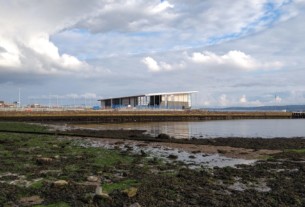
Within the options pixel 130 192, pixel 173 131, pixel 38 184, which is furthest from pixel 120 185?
→ pixel 173 131

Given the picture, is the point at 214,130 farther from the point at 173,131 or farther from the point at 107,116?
the point at 107,116

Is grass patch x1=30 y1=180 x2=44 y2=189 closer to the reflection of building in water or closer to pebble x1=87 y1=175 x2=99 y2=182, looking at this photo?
pebble x1=87 y1=175 x2=99 y2=182

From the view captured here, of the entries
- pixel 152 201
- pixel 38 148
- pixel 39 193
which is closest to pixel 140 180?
pixel 152 201

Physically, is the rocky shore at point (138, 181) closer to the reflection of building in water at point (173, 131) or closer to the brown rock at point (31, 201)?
the brown rock at point (31, 201)

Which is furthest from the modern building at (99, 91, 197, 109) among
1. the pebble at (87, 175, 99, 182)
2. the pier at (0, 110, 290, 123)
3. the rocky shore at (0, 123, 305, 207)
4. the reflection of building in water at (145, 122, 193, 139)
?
the pebble at (87, 175, 99, 182)

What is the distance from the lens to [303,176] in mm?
15258

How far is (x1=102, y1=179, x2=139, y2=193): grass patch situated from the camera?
12223mm

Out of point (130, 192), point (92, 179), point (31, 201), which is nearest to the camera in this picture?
point (31, 201)

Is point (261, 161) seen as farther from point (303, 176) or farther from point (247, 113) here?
point (247, 113)

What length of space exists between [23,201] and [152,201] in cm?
394

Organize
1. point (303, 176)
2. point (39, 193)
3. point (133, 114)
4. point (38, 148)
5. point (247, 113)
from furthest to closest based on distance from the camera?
point (247, 113), point (133, 114), point (38, 148), point (303, 176), point (39, 193)

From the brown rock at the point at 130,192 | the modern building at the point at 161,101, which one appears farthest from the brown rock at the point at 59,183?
the modern building at the point at 161,101

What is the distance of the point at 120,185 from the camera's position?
1288 centimetres

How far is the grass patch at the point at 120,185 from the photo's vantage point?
12223 millimetres
